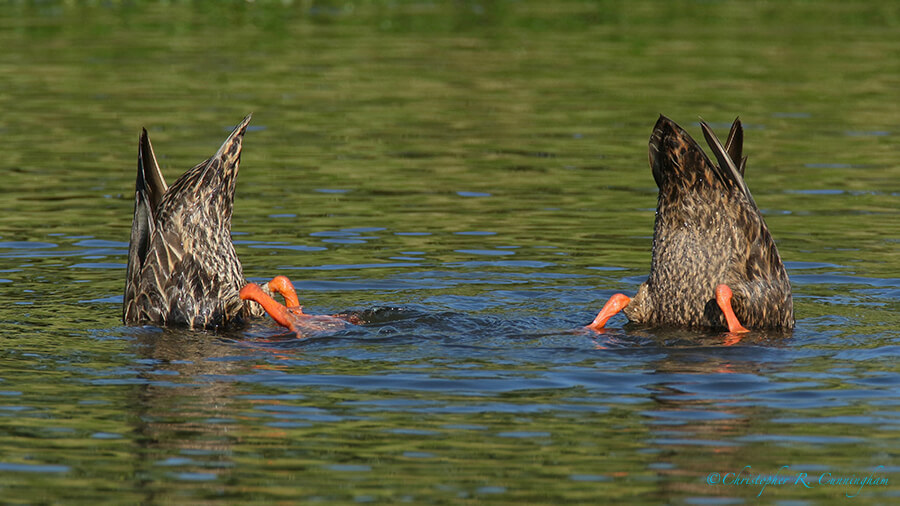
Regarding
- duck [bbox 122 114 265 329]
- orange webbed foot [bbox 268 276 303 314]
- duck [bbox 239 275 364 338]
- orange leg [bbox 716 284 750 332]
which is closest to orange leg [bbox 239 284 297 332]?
duck [bbox 239 275 364 338]

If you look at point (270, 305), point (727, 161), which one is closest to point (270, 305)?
point (270, 305)

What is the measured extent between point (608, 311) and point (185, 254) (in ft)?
9.02

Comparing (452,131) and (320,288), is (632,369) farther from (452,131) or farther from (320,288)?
(452,131)

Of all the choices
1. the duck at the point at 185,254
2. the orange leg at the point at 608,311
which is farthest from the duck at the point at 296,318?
the orange leg at the point at 608,311

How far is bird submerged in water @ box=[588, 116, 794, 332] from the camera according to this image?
8.47 metres

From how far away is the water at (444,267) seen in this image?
6203 mm

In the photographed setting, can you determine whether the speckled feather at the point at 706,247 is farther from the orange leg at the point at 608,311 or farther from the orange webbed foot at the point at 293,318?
the orange webbed foot at the point at 293,318

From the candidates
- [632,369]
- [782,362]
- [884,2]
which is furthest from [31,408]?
[884,2]

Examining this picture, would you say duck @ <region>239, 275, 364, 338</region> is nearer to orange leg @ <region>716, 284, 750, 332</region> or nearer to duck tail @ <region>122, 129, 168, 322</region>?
duck tail @ <region>122, 129, 168, 322</region>

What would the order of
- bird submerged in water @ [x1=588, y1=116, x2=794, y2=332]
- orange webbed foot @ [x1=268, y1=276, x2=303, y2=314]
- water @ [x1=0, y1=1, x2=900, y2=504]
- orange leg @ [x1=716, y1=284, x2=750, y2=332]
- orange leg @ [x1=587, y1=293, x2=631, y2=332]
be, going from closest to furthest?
water @ [x1=0, y1=1, x2=900, y2=504] < orange leg @ [x1=716, y1=284, x2=750, y2=332] < bird submerged in water @ [x1=588, y1=116, x2=794, y2=332] < orange leg @ [x1=587, y1=293, x2=631, y2=332] < orange webbed foot @ [x1=268, y1=276, x2=303, y2=314]

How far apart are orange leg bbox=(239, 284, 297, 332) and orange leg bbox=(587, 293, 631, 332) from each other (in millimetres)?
1880

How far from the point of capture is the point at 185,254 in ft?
29.2

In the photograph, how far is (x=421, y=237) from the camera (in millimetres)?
11461

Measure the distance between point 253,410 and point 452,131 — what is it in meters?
9.93
